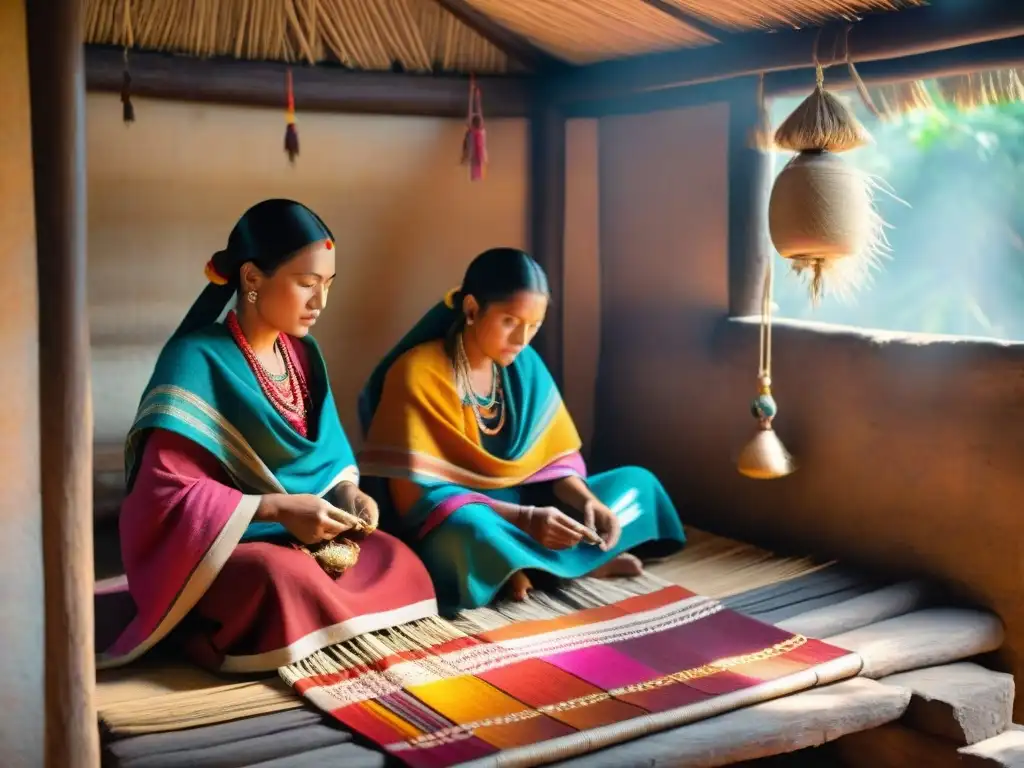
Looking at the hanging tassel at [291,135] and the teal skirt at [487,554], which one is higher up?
the hanging tassel at [291,135]

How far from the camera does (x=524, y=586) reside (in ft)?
11.9

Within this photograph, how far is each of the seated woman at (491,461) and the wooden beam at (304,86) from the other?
1.11 meters

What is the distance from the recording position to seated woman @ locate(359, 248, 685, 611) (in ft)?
11.8

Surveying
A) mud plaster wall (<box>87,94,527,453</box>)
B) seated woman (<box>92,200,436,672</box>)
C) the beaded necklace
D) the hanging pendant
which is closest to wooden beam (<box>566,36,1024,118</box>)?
mud plaster wall (<box>87,94,527,453</box>)

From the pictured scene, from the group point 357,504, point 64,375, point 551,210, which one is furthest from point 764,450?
point 64,375

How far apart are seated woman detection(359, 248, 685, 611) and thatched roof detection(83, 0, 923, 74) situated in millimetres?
990

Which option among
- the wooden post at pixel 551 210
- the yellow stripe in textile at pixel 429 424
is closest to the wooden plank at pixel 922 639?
the yellow stripe in textile at pixel 429 424

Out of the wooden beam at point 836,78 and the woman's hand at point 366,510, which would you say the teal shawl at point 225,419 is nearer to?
the woman's hand at point 366,510

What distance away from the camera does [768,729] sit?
2.84 m

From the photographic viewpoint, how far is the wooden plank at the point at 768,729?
8.80 ft

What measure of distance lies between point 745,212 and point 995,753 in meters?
2.05

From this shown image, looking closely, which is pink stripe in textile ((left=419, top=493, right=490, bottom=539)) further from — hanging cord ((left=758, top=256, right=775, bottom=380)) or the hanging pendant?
hanging cord ((left=758, top=256, right=775, bottom=380))

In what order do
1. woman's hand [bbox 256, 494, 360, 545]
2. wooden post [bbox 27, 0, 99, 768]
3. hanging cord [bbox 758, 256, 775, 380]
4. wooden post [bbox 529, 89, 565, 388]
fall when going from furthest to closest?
1. wooden post [bbox 529, 89, 565, 388]
2. hanging cord [bbox 758, 256, 775, 380]
3. woman's hand [bbox 256, 494, 360, 545]
4. wooden post [bbox 27, 0, 99, 768]

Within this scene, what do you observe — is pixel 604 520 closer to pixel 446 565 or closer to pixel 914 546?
pixel 446 565
